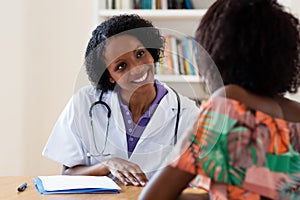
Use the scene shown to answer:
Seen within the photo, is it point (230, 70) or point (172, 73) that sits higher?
point (230, 70)

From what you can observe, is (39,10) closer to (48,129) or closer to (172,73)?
(48,129)

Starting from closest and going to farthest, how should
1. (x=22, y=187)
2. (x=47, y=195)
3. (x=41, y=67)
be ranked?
(x=47, y=195) < (x=22, y=187) < (x=41, y=67)

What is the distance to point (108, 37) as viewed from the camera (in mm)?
1768

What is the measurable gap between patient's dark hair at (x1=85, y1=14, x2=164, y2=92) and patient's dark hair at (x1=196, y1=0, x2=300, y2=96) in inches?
24.5

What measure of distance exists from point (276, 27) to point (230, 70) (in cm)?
12

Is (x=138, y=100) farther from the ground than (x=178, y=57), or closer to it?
closer to it

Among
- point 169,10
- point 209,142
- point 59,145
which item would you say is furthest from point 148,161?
point 169,10

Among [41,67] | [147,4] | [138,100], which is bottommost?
[41,67]

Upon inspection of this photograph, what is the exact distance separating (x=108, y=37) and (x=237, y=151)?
90cm

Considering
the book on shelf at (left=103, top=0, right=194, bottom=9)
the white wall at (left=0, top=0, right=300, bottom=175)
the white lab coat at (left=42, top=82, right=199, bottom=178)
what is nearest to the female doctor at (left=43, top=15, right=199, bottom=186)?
the white lab coat at (left=42, top=82, right=199, bottom=178)

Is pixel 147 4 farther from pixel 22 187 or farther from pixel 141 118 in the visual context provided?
pixel 22 187

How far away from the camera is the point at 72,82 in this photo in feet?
11.0

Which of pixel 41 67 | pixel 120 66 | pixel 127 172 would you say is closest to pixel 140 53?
pixel 120 66

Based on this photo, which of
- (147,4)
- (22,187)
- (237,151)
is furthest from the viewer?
(147,4)
